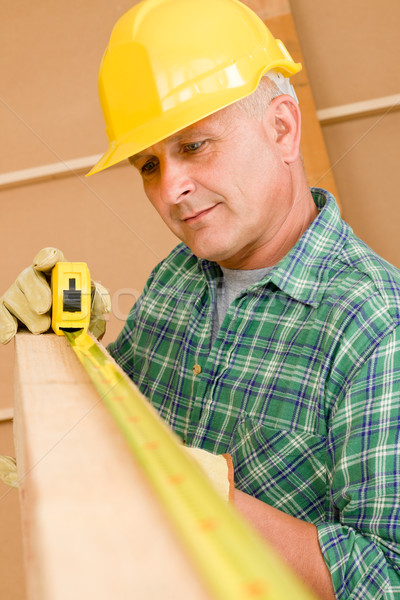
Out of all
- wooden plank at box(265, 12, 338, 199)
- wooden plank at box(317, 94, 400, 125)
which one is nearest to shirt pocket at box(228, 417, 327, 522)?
wooden plank at box(265, 12, 338, 199)

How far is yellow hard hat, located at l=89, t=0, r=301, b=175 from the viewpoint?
4.40 feet

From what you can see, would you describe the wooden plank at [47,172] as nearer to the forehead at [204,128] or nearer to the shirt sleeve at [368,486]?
the forehead at [204,128]

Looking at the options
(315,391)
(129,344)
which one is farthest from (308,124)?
(315,391)

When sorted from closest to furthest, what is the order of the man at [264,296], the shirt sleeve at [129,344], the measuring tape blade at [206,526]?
1. the measuring tape blade at [206,526]
2. the man at [264,296]
3. the shirt sleeve at [129,344]

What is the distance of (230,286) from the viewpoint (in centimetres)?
165

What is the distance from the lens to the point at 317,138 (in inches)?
102

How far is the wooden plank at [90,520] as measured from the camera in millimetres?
432

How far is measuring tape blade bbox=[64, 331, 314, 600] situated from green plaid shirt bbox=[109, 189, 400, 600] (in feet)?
1.65

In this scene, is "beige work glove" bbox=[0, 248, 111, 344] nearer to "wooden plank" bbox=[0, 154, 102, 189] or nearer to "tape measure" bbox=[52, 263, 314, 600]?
"tape measure" bbox=[52, 263, 314, 600]

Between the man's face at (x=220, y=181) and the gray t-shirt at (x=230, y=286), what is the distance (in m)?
0.11

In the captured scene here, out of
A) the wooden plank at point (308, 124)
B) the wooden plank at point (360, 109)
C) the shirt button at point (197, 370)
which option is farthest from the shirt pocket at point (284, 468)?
the wooden plank at point (360, 109)

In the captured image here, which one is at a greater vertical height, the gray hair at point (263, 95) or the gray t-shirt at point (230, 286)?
the gray hair at point (263, 95)

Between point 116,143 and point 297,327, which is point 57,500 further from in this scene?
point 116,143

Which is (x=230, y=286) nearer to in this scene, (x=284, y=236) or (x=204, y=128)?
(x=284, y=236)
